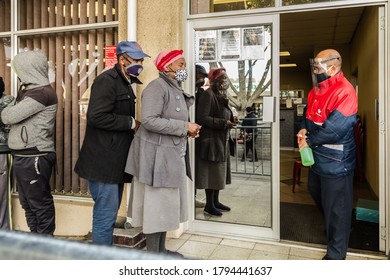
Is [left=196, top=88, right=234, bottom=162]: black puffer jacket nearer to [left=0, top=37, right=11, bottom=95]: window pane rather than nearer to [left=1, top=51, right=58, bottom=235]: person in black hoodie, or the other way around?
[left=1, top=51, right=58, bottom=235]: person in black hoodie

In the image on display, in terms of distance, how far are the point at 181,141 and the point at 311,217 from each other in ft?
7.14

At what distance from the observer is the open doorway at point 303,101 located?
3432 mm

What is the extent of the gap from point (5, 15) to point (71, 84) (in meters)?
1.29

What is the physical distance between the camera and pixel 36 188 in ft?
8.84

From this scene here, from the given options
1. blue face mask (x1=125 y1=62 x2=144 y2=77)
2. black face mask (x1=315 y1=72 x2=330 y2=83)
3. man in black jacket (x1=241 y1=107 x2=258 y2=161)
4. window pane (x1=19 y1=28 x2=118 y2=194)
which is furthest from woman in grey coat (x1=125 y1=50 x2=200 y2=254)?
window pane (x1=19 y1=28 x2=118 y2=194)

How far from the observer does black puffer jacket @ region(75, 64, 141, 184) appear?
7.45 ft

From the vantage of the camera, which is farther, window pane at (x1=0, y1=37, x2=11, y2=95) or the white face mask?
window pane at (x1=0, y1=37, x2=11, y2=95)

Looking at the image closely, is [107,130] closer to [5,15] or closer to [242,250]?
[242,250]

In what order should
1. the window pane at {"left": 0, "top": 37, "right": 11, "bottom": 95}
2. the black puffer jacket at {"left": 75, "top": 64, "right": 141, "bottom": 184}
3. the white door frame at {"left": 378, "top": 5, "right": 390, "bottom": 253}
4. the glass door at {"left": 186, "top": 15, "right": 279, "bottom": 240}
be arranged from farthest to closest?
the window pane at {"left": 0, "top": 37, "right": 11, "bottom": 95} → the glass door at {"left": 186, "top": 15, "right": 279, "bottom": 240} → the white door frame at {"left": 378, "top": 5, "right": 390, "bottom": 253} → the black puffer jacket at {"left": 75, "top": 64, "right": 141, "bottom": 184}

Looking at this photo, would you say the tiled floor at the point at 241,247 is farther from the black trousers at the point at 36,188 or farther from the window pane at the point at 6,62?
the window pane at the point at 6,62

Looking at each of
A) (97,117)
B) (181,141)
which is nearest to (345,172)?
(181,141)

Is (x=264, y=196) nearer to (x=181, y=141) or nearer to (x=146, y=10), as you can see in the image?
(x=181, y=141)

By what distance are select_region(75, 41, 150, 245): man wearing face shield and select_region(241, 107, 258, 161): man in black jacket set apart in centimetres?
122

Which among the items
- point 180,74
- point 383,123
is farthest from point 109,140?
point 383,123
